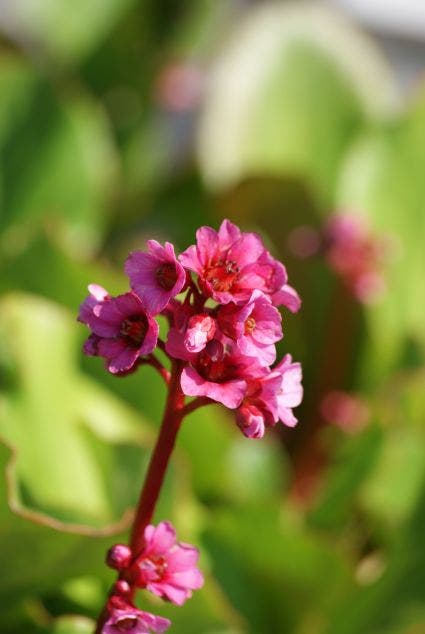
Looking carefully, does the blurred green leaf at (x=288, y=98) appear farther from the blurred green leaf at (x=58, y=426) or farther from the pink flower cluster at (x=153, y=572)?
the pink flower cluster at (x=153, y=572)

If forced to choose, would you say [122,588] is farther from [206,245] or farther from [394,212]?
[394,212]

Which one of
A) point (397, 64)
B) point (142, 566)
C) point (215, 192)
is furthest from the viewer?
point (397, 64)

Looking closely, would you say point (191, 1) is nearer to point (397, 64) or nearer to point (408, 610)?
point (408, 610)

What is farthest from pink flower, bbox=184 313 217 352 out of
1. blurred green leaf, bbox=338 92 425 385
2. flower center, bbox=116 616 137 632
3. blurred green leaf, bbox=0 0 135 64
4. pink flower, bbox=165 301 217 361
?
blurred green leaf, bbox=0 0 135 64

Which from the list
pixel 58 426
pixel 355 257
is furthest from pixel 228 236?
pixel 355 257

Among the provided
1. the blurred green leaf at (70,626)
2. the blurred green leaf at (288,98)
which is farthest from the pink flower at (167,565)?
the blurred green leaf at (288,98)

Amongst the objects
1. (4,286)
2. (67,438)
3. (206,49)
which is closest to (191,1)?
(206,49)
